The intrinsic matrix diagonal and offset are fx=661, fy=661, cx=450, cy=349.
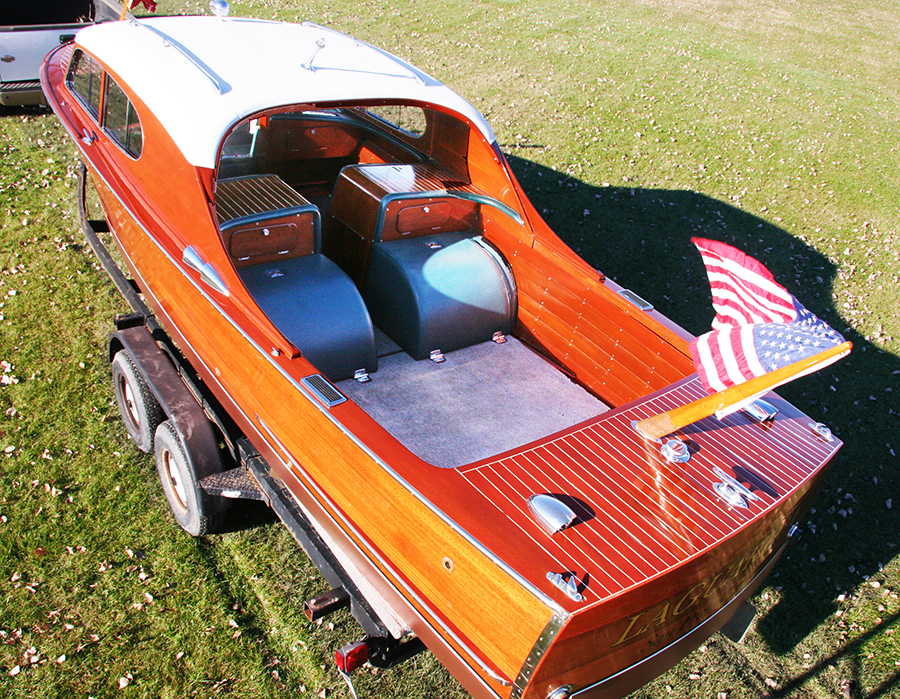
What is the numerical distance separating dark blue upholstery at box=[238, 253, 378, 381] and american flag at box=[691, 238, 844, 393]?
2.04 metres

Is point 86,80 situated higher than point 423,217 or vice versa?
point 86,80

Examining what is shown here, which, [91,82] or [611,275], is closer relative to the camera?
[91,82]

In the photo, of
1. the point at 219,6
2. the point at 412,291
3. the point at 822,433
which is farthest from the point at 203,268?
the point at 822,433

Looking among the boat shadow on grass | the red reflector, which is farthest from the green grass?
the red reflector

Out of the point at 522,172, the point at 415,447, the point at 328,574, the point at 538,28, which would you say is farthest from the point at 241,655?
the point at 538,28

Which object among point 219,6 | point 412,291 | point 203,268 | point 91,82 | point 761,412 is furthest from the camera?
point 91,82

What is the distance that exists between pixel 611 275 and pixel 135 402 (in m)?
4.62

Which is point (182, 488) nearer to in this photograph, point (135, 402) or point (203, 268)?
point (135, 402)

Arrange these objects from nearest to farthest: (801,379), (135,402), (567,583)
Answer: (567,583) < (135,402) < (801,379)

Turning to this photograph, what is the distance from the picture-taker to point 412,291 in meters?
4.30

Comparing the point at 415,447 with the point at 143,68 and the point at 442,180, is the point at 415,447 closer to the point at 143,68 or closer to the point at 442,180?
the point at 442,180

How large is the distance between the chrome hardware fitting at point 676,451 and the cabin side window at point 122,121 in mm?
3591

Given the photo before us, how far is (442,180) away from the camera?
486 centimetres

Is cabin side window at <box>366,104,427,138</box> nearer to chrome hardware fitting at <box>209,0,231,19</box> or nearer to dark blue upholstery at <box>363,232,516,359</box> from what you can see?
dark blue upholstery at <box>363,232,516,359</box>
